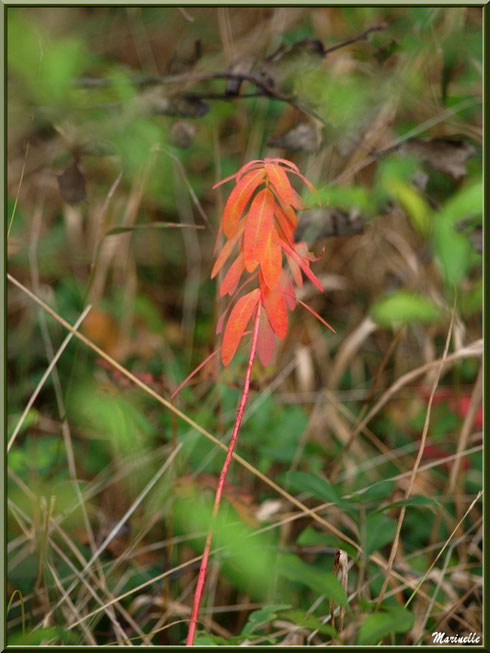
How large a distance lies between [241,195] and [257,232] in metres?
0.04

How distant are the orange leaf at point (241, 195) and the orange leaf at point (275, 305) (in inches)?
2.6

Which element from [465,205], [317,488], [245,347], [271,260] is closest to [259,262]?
[271,260]

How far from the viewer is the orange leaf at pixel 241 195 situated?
69cm

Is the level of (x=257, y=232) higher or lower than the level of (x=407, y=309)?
higher

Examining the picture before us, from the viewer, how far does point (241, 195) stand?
0.69 metres

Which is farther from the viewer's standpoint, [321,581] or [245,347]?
[245,347]

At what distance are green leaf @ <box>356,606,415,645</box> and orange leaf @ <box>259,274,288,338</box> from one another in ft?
1.05

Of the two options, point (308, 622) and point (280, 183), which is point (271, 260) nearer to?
point (280, 183)

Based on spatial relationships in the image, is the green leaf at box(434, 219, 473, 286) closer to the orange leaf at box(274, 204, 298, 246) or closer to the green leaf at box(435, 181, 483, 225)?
the green leaf at box(435, 181, 483, 225)

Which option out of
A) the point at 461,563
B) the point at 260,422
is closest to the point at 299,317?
the point at 260,422

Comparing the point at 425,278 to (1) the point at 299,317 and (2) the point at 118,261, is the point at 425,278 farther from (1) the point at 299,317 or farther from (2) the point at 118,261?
(2) the point at 118,261

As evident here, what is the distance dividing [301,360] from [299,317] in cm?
15

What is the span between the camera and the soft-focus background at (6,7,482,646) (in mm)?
960

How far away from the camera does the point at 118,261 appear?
5.48 feet
